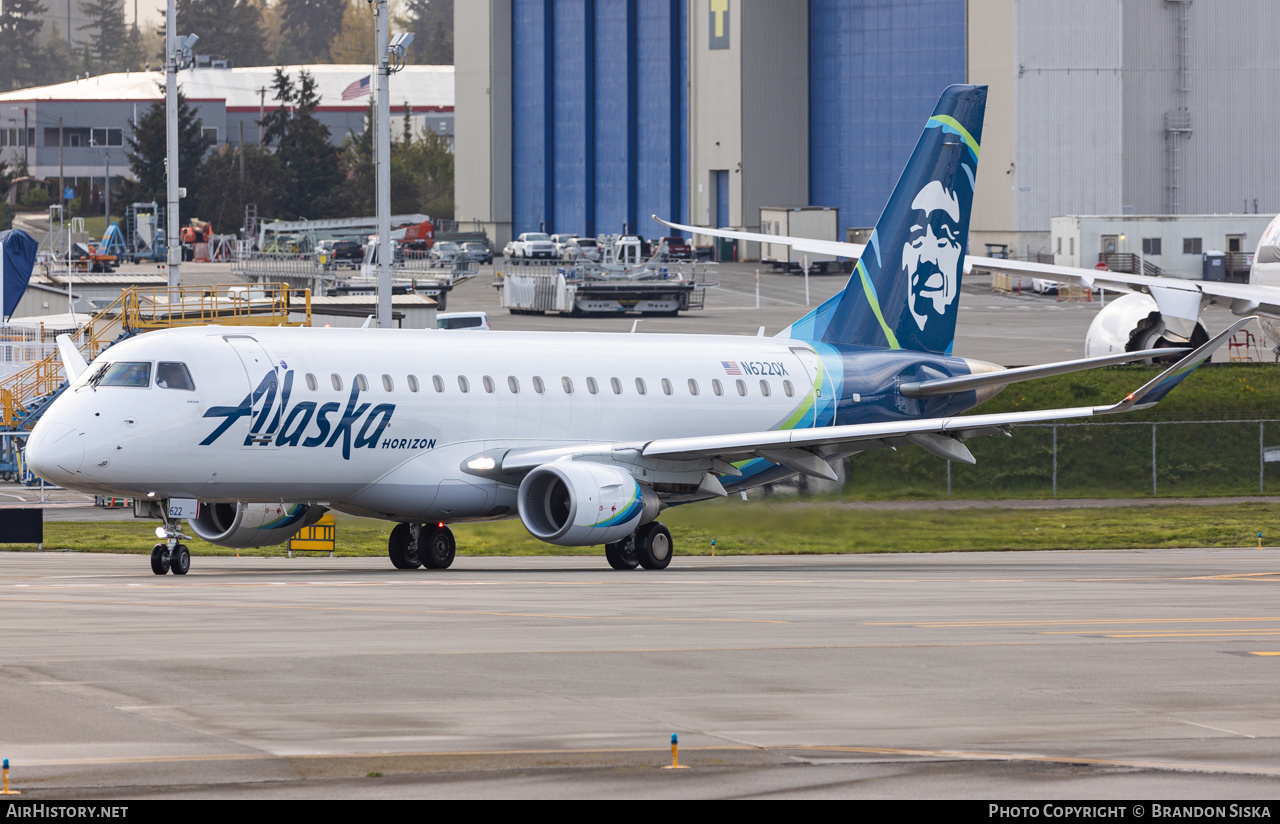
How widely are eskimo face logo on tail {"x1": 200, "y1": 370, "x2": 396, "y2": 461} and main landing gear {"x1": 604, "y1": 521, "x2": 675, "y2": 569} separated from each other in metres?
4.52

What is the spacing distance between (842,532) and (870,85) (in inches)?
3412

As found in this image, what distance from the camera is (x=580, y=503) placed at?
1131 inches

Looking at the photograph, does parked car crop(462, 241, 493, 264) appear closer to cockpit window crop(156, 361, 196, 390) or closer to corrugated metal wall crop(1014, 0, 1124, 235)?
corrugated metal wall crop(1014, 0, 1124, 235)

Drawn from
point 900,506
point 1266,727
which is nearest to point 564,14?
point 900,506

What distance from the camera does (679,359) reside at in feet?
109

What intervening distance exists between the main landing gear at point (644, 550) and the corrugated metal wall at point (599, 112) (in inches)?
3947

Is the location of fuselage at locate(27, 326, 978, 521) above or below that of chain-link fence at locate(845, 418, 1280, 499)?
above

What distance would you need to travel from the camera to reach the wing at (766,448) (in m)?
29.8

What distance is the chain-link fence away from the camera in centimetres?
4719

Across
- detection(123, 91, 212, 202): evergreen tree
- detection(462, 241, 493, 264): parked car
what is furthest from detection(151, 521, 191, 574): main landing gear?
detection(123, 91, 212, 202): evergreen tree

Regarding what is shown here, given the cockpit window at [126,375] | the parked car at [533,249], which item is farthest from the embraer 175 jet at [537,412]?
the parked car at [533,249]

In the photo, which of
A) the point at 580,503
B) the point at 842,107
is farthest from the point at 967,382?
the point at 842,107

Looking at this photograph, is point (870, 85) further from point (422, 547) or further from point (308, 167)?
point (422, 547)

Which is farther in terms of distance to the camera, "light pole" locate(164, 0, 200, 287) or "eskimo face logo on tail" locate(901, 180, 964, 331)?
"light pole" locate(164, 0, 200, 287)
